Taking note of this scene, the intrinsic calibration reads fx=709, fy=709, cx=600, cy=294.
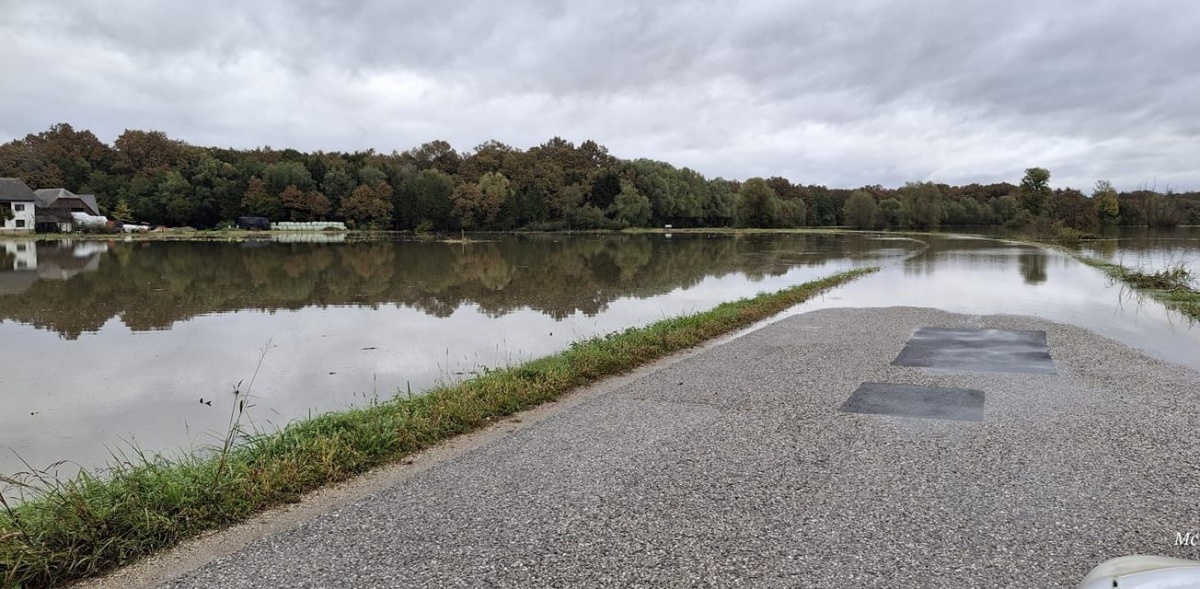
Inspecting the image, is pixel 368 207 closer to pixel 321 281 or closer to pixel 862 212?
pixel 321 281

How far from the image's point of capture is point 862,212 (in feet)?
371

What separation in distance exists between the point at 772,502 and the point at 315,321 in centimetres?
1335

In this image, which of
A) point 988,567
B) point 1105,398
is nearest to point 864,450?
point 988,567

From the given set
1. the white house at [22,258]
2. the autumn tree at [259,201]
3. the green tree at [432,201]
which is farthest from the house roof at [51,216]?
the green tree at [432,201]

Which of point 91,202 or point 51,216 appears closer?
point 51,216

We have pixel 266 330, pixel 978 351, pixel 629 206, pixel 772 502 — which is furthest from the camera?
pixel 629 206

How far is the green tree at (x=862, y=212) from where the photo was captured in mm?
112562

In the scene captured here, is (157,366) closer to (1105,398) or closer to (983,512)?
(983,512)

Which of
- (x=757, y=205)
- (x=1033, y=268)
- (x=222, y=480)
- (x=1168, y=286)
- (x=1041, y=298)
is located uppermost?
(x=757, y=205)

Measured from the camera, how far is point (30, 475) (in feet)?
21.2

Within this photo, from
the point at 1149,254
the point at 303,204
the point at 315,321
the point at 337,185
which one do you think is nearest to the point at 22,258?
the point at 315,321

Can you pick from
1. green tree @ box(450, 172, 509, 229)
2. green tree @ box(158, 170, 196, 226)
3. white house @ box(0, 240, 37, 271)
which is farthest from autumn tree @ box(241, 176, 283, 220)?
white house @ box(0, 240, 37, 271)

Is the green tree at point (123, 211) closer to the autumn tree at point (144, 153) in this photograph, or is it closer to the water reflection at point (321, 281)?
the autumn tree at point (144, 153)

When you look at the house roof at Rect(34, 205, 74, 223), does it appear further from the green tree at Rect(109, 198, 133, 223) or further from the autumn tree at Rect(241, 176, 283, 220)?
the autumn tree at Rect(241, 176, 283, 220)
